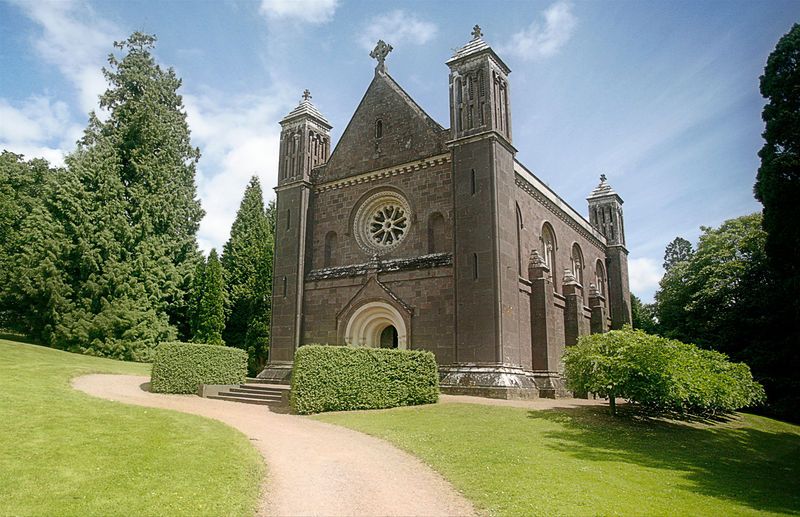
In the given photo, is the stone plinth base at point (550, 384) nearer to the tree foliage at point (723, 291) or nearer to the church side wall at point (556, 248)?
the church side wall at point (556, 248)

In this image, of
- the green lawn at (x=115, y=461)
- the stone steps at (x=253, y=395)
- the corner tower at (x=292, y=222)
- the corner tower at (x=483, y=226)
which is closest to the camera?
the green lawn at (x=115, y=461)

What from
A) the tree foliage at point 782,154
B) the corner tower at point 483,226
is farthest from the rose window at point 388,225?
the tree foliage at point 782,154

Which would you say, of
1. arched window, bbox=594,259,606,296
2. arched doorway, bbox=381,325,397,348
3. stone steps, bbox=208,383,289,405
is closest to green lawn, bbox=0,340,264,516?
stone steps, bbox=208,383,289,405

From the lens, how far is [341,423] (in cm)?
1327

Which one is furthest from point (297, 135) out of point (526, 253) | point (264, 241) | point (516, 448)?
point (516, 448)

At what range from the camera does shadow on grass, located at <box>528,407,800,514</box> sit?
8.76 meters

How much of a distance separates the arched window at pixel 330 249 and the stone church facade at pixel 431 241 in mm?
80

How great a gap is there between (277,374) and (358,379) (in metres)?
8.07

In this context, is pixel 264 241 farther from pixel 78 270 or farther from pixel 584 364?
pixel 584 364

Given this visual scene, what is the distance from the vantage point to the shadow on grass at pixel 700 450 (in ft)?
28.7

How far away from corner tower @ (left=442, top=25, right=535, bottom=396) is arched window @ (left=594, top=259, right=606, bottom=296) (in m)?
12.5

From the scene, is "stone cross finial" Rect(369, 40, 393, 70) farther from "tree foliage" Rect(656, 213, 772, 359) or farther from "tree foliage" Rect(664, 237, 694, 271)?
"tree foliage" Rect(664, 237, 694, 271)

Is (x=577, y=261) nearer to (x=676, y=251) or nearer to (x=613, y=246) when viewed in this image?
(x=613, y=246)

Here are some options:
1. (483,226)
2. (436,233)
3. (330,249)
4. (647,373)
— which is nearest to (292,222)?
(330,249)
